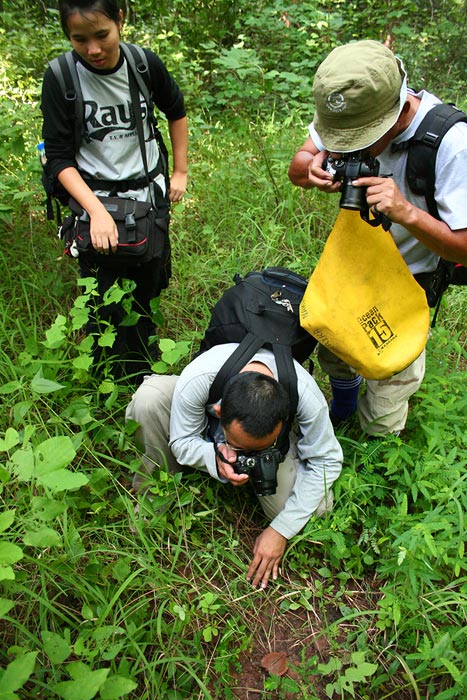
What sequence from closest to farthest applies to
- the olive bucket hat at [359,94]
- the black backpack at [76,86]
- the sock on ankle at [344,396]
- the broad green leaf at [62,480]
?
the broad green leaf at [62,480], the olive bucket hat at [359,94], the black backpack at [76,86], the sock on ankle at [344,396]

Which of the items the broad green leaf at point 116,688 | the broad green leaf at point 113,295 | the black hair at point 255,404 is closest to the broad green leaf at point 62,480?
the broad green leaf at point 116,688

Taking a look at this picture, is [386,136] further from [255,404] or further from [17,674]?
[17,674]

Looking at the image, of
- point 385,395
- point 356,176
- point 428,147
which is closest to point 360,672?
point 385,395

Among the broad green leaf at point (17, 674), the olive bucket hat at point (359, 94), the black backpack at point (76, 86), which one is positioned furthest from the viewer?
the black backpack at point (76, 86)

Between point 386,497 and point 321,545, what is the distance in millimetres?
384

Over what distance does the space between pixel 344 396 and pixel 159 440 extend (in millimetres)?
922

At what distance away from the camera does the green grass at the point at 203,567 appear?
159cm

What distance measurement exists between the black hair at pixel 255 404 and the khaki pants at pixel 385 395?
56cm

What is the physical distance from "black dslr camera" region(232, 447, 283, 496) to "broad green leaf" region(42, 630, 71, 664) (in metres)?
0.76

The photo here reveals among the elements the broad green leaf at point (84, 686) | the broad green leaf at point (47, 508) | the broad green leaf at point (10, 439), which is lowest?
the broad green leaf at point (84, 686)

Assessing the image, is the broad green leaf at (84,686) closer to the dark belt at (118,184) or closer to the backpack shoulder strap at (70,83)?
the dark belt at (118,184)

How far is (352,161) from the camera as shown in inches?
66.2

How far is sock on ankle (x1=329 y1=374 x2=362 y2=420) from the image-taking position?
8.14ft

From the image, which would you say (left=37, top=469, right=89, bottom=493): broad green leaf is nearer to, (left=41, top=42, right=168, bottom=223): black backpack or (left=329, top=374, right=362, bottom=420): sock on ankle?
(left=41, top=42, right=168, bottom=223): black backpack
